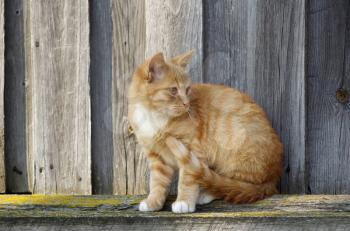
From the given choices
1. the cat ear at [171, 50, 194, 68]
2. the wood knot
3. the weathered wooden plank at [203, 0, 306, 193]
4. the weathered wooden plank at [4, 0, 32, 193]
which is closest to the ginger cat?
the cat ear at [171, 50, 194, 68]

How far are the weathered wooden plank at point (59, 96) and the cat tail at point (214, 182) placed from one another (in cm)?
69

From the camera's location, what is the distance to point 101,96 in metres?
3.09

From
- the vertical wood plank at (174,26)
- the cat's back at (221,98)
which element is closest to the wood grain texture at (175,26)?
the vertical wood plank at (174,26)

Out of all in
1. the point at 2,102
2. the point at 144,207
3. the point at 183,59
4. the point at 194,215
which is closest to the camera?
the point at 194,215

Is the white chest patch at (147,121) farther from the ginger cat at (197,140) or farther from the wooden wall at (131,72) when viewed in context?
the wooden wall at (131,72)

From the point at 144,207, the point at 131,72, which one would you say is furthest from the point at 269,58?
the point at 144,207

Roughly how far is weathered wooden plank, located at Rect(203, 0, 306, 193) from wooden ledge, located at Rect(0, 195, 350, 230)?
37cm

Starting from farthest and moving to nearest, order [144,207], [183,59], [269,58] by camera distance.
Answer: [269,58], [183,59], [144,207]

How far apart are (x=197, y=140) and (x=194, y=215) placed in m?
0.39

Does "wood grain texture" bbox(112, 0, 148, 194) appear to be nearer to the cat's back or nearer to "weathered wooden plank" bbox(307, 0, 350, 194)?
the cat's back

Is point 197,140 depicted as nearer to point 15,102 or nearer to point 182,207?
point 182,207

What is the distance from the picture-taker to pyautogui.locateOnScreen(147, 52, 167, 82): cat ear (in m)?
2.59

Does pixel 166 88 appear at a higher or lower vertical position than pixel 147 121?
higher

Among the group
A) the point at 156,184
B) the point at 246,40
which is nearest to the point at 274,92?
the point at 246,40
